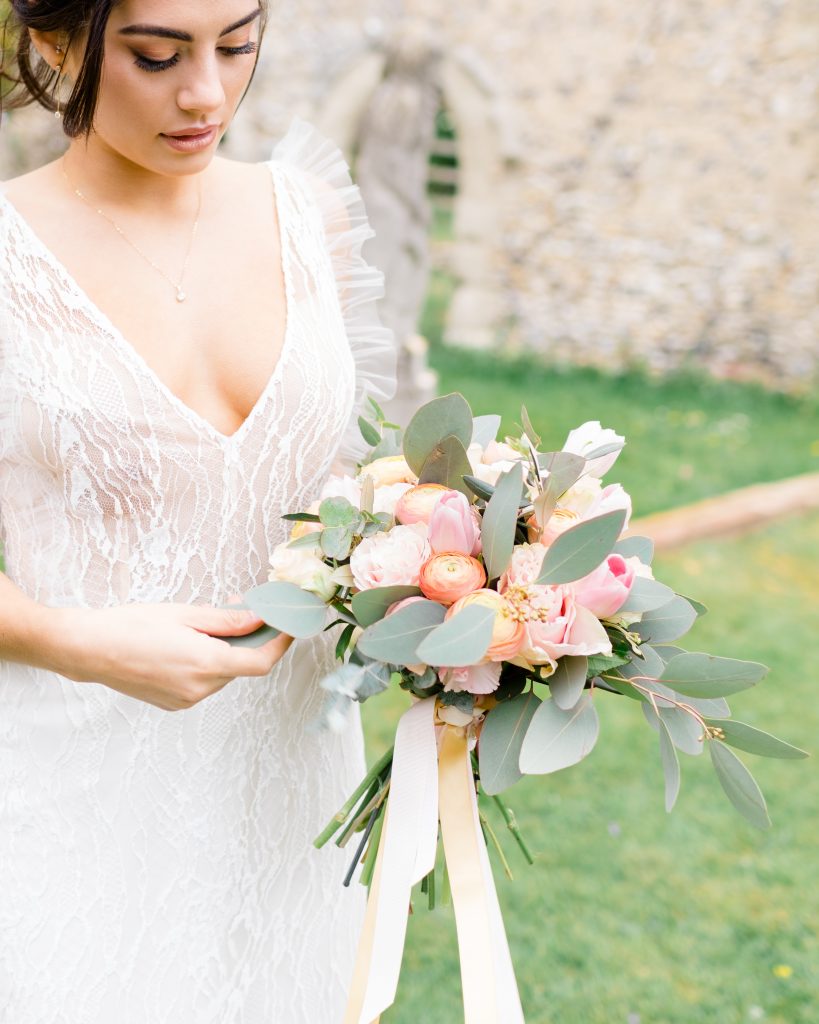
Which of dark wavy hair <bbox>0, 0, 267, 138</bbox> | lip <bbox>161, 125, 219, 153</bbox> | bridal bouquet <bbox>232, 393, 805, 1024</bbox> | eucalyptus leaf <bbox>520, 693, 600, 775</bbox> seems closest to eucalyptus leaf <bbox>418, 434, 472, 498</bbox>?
bridal bouquet <bbox>232, 393, 805, 1024</bbox>

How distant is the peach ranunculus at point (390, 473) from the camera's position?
1517 millimetres

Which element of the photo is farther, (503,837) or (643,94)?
(643,94)

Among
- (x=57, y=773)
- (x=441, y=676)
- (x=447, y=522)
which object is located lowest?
(x=57, y=773)

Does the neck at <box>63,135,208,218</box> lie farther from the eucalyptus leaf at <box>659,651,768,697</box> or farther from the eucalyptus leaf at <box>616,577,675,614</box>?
the eucalyptus leaf at <box>659,651,768,697</box>

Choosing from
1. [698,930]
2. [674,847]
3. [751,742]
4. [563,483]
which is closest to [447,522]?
[563,483]

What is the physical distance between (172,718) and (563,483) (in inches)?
26.9

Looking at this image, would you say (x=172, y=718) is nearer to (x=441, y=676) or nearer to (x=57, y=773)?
(x=57, y=773)

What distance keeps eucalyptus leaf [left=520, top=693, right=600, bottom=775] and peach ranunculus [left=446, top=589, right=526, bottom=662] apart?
10 cm

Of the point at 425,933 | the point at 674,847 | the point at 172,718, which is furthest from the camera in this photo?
the point at 674,847

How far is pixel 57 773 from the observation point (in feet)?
5.18

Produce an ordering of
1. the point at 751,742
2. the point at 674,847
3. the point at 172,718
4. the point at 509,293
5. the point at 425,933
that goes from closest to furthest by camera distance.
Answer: the point at 751,742 → the point at 172,718 → the point at 425,933 → the point at 674,847 → the point at 509,293

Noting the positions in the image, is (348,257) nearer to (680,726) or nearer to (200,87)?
(200,87)

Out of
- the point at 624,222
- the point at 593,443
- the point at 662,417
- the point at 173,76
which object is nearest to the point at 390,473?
the point at 593,443

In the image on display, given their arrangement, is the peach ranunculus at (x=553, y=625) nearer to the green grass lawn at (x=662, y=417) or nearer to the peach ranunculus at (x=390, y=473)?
the peach ranunculus at (x=390, y=473)
